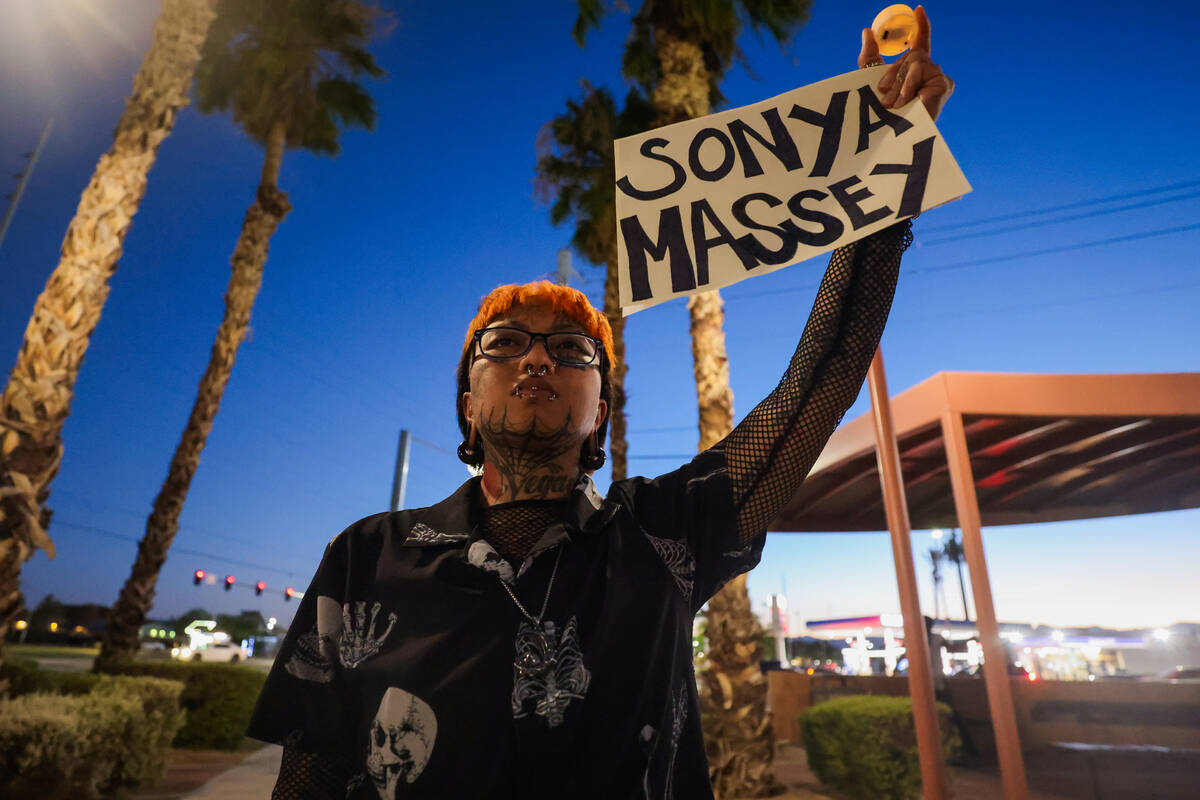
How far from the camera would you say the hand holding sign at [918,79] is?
174cm

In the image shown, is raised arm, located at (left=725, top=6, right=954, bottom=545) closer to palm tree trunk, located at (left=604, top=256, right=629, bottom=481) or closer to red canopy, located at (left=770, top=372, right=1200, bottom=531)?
red canopy, located at (left=770, top=372, right=1200, bottom=531)

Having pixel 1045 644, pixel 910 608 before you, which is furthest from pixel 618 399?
pixel 1045 644

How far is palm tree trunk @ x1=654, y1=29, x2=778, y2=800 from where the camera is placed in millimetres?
6824

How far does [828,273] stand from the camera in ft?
5.52

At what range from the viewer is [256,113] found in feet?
42.5

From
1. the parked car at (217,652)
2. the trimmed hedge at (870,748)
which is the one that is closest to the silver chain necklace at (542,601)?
the trimmed hedge at (870,748)

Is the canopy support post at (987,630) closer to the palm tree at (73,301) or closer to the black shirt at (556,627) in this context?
the black shirt at (556,627)

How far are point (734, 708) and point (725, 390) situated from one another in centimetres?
329

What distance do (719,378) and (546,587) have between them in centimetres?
654

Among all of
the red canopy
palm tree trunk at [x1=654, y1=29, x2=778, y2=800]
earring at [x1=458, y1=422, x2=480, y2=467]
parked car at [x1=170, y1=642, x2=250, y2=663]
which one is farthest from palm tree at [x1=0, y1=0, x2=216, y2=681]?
parked car at [x1=170, y1=642, x2=250, y2=663]

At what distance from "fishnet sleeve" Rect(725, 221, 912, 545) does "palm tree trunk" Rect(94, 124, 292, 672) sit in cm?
1082

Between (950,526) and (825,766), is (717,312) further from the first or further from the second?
(950,526)

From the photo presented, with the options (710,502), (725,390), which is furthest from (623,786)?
(725,390)

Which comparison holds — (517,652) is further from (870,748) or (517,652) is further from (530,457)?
(870,748)
